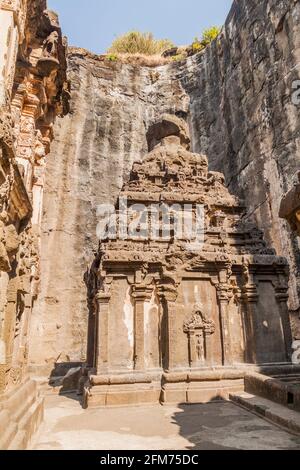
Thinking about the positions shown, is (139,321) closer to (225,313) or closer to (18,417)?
(225,313)

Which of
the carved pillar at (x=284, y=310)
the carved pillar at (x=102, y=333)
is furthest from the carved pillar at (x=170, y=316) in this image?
the carved pillar at (x=284, y=310)

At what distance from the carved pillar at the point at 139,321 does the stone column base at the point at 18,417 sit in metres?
3.05

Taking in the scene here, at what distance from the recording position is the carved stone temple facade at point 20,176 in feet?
12.6

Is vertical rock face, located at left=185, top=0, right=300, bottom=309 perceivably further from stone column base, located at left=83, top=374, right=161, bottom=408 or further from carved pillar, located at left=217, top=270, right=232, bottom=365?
stone column base, located at left=83, top=374, right=161, bottom=408

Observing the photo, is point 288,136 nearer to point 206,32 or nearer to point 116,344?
point 116,344

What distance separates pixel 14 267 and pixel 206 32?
32034 mm

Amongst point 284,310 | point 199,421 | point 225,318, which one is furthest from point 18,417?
point 284,310

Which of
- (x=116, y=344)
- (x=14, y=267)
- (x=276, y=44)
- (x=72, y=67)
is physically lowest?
(x=116, y=344)

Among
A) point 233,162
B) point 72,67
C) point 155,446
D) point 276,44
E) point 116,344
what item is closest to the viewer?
point 155,446

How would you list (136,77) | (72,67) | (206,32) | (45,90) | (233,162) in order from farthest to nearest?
(206,32), (136,77), (72,67), (233,162), (45,90)

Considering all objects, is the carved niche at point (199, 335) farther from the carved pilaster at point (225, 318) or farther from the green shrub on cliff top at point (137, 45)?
the green shrub on cliff top at point (137, 45)

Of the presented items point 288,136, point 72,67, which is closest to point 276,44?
point 288,136

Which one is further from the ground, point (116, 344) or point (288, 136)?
point (288, 136)

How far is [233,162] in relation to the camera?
2272 centimetres
